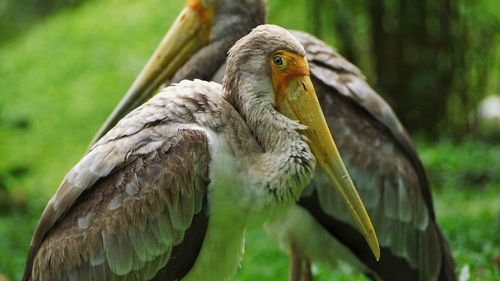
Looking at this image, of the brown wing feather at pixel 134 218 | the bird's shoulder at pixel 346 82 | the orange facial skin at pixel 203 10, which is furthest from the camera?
the orange facial skin at pixel 203 10

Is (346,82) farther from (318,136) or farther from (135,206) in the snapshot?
(135,206)

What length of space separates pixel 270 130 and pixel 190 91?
0.42 metres

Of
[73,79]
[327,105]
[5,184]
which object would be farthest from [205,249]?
[73,79]

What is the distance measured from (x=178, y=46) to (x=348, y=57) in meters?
5.18

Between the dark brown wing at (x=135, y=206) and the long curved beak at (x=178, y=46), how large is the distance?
75.0 inches

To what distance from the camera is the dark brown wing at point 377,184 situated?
5914 millimetres

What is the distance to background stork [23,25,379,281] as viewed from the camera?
14.3ft

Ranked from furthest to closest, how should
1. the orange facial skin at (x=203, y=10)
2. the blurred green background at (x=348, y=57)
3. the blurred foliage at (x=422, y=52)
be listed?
the blurred foliage at (x=422, y=52), the blurred green background at (x=348, y=57), the orange facial skin at (x=203, y=10)

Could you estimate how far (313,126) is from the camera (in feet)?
14.9

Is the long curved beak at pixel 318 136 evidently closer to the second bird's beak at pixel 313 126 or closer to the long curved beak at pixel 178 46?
the second bird's beak at pixel 313 126

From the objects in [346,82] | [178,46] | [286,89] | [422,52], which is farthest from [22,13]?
[286,89]

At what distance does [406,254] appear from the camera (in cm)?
600

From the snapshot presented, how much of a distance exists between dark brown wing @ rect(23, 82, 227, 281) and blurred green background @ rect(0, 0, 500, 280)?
2.30 meters

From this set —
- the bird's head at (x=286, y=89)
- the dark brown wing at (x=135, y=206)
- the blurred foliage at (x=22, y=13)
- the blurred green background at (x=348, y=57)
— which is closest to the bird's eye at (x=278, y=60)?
the bird's head at (x=286, y=89)
